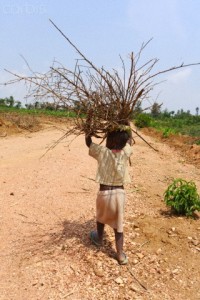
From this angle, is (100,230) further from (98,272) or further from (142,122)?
(142,122)

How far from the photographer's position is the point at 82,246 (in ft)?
12.6

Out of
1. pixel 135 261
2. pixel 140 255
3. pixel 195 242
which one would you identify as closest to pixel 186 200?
pixel 195 242

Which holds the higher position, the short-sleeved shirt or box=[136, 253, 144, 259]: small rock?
the short-sleeved shirt

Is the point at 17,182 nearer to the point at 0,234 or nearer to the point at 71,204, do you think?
the point at 71,204

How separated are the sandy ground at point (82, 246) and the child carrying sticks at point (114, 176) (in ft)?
1.05

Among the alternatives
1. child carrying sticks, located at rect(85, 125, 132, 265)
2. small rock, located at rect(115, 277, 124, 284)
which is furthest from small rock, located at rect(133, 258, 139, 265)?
small rock, located at rect(115, 277, 124, 284)

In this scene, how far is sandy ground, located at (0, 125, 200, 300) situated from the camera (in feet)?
10.5

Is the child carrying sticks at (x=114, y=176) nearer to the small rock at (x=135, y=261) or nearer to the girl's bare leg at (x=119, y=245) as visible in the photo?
the girl's bare leg at (x=119, y=245)

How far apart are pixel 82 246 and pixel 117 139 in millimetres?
1215

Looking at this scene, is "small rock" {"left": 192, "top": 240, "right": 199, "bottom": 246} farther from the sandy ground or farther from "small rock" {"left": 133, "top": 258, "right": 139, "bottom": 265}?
"small rock" {"left": 133, "top": 258, "right": 139, "bottom": 265}

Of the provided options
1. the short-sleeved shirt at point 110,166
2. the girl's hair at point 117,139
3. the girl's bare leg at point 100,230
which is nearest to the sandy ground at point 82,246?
A: the girl's bare leg at point 100,230

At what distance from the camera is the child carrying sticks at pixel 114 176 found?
3.51 metres

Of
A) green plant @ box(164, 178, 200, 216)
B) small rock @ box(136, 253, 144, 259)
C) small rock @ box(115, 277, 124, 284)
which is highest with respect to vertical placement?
green plant @ box(164, 178, 200, 216)

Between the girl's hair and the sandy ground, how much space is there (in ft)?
3.64
